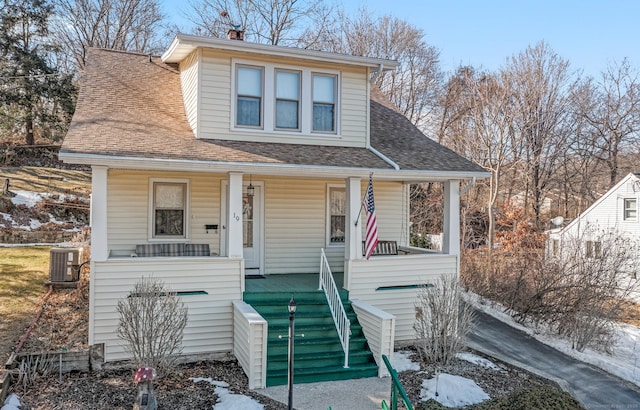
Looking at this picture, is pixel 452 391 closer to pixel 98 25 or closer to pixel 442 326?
pixel 442 326

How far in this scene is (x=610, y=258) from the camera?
37.0 ft

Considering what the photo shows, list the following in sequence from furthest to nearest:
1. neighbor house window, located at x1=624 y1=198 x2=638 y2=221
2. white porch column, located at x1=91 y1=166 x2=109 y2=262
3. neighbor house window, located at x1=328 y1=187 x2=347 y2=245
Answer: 1. neighbor house window, located at x1=624 y1=198 x2=638 y2=221
2. neighbor house window, located at x1=328 y1=187 x2=347 y2=245
3. white porch column, located at x1=91 y1=166 x2=109 y2=262

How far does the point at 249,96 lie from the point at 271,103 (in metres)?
0.46

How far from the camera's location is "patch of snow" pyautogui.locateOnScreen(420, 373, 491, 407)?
670 centimetres

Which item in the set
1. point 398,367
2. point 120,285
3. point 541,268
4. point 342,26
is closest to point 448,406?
point 398,367

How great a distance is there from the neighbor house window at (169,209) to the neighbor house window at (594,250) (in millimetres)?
9730

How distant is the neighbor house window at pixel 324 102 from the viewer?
9.88 metres

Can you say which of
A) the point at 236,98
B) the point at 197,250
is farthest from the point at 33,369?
the point at 236,98

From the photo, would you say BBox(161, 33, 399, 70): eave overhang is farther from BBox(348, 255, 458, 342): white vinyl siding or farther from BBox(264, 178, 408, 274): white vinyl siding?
BBox(348, 255, 458, 342): white vinyl siding

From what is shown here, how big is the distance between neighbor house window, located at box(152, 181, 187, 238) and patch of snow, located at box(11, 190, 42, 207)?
43.1 feet

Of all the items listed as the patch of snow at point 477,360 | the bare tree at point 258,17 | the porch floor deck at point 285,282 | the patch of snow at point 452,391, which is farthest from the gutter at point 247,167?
the bare tree at point 258,17

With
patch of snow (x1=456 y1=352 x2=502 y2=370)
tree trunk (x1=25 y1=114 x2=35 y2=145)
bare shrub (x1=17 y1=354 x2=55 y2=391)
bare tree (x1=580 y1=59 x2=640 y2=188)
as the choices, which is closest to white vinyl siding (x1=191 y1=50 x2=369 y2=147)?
bare shrub (x1=17 y1=354 x2=55 y2=391)

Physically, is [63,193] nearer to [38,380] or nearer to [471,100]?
[38,380]

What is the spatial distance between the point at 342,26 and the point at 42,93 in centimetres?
1655
